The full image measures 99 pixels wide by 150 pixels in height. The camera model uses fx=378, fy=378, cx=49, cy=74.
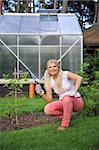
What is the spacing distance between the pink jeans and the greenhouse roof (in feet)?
31.6

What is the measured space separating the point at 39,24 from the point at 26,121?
10006 millimetres

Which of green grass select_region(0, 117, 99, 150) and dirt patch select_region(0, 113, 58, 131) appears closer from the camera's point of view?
green grass select_region(0, 117, 99, 150)

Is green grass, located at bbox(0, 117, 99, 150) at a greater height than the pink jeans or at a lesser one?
lesser

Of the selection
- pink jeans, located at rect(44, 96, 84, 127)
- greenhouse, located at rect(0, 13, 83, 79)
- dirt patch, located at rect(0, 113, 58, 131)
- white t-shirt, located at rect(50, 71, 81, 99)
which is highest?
white t-shirt, located at rect(50, 71, 81, 99)

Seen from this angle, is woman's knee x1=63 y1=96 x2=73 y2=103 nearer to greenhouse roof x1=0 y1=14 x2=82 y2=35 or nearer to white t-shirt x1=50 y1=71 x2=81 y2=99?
white t-shirt x1=50 y1=71 x2=81 y2=99

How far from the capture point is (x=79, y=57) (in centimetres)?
1505

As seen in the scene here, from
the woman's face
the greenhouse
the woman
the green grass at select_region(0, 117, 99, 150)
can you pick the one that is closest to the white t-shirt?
the woman

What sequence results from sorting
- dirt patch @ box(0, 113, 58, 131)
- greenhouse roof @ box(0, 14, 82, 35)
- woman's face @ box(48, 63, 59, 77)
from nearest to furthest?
woman's face @ box(48, 63, 59, 77), dirt patch @ box(0, 113, 58, 131), greenhouse roof @ box(0, 14, 82, 35)

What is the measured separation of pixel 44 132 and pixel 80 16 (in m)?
30.4

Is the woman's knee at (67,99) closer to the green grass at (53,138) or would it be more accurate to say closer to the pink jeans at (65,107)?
the pink jeans at (65,107)

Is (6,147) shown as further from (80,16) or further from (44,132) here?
(80,16)

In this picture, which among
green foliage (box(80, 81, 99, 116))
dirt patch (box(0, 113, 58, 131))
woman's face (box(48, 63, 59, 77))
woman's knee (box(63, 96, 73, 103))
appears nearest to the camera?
woman's face (box(48, 63, 59, 77))

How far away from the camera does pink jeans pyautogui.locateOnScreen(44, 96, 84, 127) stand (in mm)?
5574

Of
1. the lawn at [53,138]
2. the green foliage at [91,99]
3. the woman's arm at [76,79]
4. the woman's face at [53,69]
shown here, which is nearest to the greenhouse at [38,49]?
the green foliage at [91,99]
